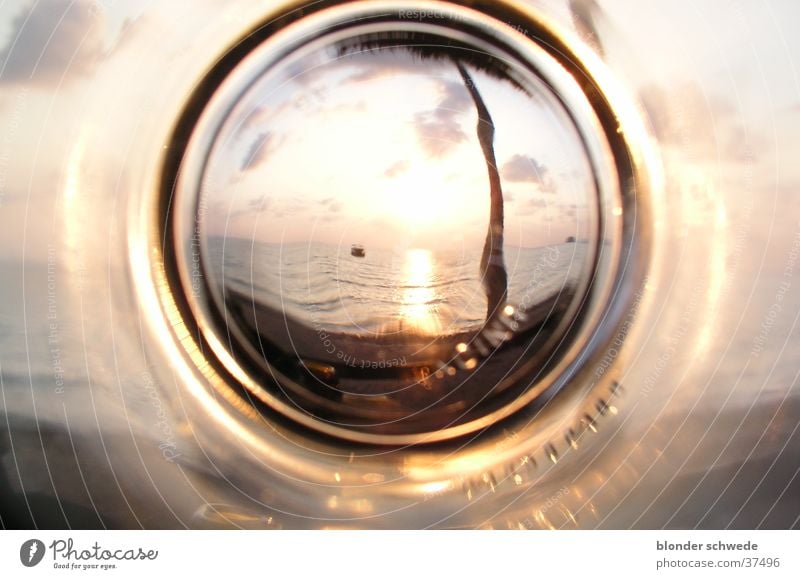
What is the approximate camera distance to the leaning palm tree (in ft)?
1.67

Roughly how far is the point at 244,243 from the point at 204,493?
0.81ft

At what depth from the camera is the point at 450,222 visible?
514mm

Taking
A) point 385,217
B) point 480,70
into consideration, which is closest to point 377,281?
point 385,217

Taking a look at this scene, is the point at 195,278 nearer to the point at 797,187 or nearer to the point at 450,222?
the point at 450,222

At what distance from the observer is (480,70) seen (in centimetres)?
52

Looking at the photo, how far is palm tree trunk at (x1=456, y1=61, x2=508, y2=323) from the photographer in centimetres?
Answer: 51

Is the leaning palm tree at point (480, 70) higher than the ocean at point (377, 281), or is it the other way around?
the leaning palm tree at point (480, 70)

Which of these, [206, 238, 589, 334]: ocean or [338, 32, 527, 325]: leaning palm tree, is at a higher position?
[338, 32, 527, 325]: leaning palm tree

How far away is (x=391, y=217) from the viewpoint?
51 centimetres

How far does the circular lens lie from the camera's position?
1.66 ft

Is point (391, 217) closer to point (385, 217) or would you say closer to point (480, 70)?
point (385, 217)

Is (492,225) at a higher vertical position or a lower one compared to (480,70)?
lower

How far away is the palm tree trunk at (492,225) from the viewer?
51 centimetres
